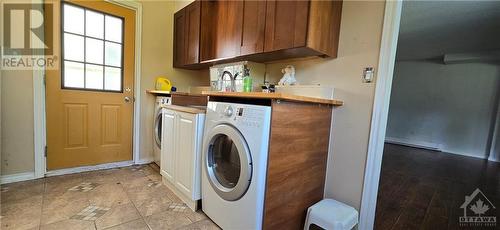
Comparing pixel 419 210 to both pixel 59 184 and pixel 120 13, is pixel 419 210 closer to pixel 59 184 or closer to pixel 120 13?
pixel 59 184

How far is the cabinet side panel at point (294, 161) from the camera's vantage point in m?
1.12

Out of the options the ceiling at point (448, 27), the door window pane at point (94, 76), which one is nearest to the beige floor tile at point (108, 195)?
the door window pane at point (94, 76)

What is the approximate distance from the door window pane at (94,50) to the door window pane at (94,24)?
6 centimetres

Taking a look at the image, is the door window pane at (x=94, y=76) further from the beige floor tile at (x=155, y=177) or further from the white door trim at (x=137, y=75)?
the beige floor tile at (x=155, y=177)

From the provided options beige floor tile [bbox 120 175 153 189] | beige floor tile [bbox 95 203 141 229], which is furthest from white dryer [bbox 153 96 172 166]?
beige floor tile [bbox 95 203 141 229]

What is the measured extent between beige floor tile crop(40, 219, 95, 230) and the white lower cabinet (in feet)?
2.02

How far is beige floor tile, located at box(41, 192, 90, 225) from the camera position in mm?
1425

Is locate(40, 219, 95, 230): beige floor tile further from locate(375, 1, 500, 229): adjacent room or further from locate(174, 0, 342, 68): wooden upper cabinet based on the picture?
locate(375, 1, 500, 229): adjacent room

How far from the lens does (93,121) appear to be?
2316 millimetres

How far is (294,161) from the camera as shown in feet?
4.09

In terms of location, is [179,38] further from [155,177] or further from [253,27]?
[155,177]

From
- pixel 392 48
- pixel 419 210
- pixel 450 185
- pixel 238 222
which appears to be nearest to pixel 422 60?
pixel 450 185

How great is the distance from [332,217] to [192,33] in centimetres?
236

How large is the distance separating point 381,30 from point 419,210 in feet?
5.19
